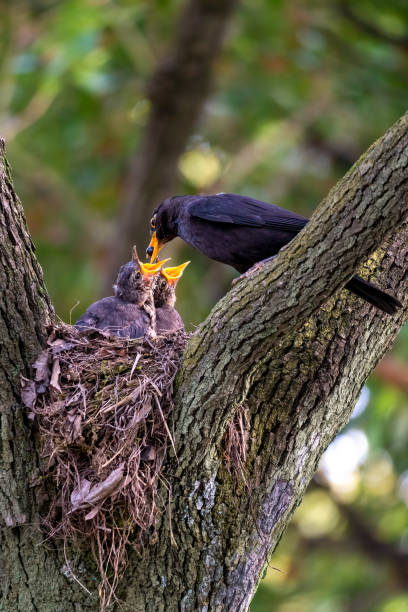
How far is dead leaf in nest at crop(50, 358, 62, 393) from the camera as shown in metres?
3.71

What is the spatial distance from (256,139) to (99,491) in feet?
22.3

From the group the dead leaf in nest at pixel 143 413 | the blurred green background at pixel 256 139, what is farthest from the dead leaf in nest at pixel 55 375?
the blurred green background at pixel 256 139

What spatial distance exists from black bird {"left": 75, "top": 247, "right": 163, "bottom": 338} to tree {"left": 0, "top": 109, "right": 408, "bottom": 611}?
5.51 feet

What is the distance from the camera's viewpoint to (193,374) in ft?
11.4

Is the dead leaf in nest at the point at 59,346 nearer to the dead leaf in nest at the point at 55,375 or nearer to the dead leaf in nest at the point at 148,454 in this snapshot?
the dead leaf in nest at the point at 55,375

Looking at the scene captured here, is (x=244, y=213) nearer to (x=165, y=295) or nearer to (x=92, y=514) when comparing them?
(x=165, y=295)

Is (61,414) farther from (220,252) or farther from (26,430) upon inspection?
(220,252)

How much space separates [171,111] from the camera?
7.39 metres

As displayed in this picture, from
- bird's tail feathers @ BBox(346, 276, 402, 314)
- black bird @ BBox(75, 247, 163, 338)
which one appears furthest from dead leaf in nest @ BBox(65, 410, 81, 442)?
black bird @ BBox(75, 247, 163, 338)

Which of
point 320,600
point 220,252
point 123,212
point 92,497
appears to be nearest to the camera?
point 92,497

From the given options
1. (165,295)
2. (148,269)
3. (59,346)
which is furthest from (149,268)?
(59,346)

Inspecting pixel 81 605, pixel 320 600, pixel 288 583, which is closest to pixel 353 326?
pixel 81 605

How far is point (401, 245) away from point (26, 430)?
202 centimetres

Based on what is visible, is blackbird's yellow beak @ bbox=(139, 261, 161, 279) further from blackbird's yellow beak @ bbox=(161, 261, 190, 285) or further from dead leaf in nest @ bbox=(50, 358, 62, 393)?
dead leaf in nest @ bbox=(50, 358, 62, 393)
